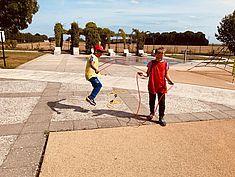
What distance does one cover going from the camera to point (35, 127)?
462cm

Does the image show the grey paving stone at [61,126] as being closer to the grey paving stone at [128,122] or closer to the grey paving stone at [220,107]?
the grey paving stone at [128,122]

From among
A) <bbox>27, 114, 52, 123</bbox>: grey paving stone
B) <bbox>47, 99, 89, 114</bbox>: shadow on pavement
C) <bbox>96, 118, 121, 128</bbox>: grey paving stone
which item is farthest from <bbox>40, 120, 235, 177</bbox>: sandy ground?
<bbox>47, 99, 89, 114</bbox>: shadow on pavement

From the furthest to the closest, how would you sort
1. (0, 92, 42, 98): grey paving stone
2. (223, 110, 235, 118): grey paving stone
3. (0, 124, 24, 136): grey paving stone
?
(0, 92, 42, 98): grey paving stone → (223, 110, 235, 118): grey paving stone → (0, 124, 24, 136): grey paving stone

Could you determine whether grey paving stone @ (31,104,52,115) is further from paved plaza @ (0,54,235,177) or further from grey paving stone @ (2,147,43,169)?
grey paving stone @ (2,147,43,169)

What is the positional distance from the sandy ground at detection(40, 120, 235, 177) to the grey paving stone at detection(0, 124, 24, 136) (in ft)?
2.47

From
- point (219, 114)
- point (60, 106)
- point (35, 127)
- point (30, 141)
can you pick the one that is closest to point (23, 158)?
point (30, 141)

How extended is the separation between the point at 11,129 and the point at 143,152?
2.70 meters

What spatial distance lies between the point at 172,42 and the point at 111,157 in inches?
2564

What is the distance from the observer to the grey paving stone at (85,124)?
15.3 ft

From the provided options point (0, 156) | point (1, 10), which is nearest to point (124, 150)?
point (0, 156)

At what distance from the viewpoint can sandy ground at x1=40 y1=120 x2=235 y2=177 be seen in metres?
3.18

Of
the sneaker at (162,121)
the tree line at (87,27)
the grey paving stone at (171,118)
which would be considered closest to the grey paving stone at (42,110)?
the sneaker at (162,121)

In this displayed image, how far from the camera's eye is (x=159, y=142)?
406 cm

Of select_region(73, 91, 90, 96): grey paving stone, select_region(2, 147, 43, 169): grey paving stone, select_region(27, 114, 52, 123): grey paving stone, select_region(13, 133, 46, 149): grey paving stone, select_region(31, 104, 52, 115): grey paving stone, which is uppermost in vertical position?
select_region(73, 91, 90, 96): grey paving stone
